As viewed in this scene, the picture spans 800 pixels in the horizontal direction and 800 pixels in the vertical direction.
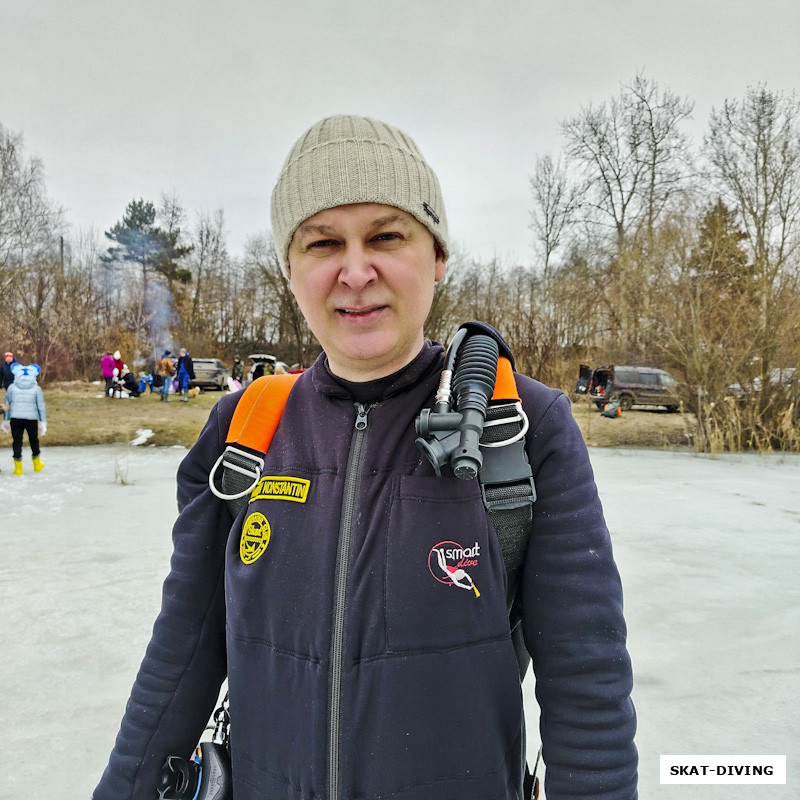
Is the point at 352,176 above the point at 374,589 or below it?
above

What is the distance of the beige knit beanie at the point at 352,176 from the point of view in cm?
121

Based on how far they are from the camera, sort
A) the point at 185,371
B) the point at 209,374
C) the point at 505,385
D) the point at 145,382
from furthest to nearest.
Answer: the point at 209,374 → the point at 145,382 → the point at 185,371 → the point at 505,385

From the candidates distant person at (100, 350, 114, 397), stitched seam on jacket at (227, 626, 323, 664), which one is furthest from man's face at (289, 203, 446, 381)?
distant person at (100, 350, 114, 397)

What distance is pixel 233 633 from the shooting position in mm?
1188

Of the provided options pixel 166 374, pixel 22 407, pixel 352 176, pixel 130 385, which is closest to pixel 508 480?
pixel 352 176

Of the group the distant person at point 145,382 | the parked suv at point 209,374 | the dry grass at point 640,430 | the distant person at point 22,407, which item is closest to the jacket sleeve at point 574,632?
the distant person at point 22,407

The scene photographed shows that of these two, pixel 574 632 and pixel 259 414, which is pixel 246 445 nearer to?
pixel 259 414

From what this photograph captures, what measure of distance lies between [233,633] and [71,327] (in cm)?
3023

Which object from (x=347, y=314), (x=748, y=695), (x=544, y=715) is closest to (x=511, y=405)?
(x=347, y=314)

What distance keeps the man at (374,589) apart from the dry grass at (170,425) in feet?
29.4

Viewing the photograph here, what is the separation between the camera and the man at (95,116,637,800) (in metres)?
1.05

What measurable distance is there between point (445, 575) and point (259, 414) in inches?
21.1

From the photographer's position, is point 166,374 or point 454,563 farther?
point 166,374

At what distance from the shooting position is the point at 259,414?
4.34 ft
